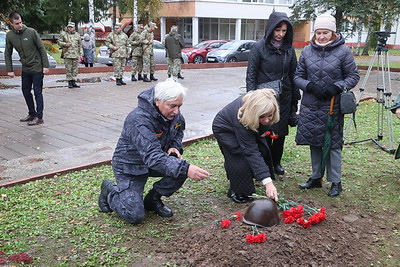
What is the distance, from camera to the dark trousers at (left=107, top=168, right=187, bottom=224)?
3.68 metres

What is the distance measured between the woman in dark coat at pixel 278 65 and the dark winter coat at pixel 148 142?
1356 mm

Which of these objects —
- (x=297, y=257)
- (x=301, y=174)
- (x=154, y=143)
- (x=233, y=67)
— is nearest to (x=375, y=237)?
(x=297, y=257)

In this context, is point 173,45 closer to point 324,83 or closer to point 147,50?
point 147,50

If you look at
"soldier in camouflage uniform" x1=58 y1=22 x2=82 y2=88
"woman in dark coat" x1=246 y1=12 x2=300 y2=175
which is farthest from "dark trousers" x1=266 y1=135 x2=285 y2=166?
"soldier in camouflage uniform" x1=58 y1=22 x2=82 y2=88

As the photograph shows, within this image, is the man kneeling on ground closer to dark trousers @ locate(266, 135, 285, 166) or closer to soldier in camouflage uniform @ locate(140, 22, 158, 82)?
dark trousers @ locate(266, 135, 285, 166)

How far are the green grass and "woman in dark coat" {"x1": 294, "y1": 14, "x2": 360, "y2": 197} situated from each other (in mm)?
515

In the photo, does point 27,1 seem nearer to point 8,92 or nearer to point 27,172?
point 8,92

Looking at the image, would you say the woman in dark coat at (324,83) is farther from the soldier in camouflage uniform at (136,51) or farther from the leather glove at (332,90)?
the soldier in camouflage uniform at (136,51)

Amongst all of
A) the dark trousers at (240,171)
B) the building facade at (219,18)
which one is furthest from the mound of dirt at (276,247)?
the building facade at (219,18)

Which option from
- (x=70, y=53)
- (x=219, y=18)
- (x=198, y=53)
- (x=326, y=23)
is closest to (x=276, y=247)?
(x=326, y=23)

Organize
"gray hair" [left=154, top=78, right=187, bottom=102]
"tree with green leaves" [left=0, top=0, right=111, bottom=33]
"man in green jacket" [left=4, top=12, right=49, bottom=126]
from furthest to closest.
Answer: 1. "tree with green leaves" [left=0, top=0, right=111, bottom=33]
2. "man in green jacket" [left=4, top=12, right=49, bottom=126]
3. "gray hair" [left=154, top=78, right=187, bottom=102]

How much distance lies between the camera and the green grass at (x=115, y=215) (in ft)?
10.9

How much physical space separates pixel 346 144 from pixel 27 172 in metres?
4.60

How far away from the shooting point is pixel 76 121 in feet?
26.4
